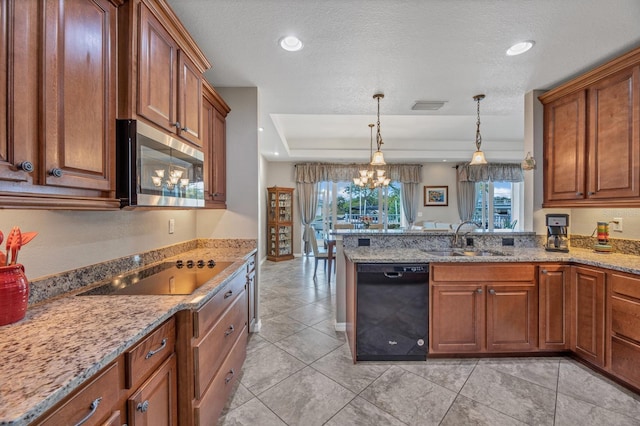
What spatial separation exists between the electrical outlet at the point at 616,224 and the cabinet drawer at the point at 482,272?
38.4 inches

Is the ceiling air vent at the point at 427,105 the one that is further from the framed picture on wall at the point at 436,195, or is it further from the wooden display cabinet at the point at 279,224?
the framed picture on wall at the point at 436,195

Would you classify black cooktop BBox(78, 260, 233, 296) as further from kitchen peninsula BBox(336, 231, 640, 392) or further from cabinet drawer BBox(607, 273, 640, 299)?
cabinet drawer BBox(607, 273, 640, 299)

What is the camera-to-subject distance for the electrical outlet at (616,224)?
237 centimetres

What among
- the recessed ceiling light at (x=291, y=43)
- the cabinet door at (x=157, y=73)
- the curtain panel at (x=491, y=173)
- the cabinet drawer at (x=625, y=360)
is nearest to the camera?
the cabinet door at (x=157, y=73)

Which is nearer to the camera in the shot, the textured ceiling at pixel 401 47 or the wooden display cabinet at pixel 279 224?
the textured ceiling at pixel 401 47

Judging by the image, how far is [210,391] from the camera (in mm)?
1418

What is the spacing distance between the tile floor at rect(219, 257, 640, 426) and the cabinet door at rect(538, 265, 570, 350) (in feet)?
0.69

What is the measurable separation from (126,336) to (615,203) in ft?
11.0

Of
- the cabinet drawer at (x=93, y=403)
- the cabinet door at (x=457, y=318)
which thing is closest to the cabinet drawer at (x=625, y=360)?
the cabinet door at (x=457, y=318)

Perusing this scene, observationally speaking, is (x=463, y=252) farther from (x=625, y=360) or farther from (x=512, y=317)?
(x=625, y=360)

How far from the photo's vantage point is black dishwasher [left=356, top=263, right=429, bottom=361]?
2.16 m

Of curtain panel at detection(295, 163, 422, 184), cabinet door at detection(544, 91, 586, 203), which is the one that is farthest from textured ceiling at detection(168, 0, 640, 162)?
curtain panel at detection(295, 163, 422, 184)

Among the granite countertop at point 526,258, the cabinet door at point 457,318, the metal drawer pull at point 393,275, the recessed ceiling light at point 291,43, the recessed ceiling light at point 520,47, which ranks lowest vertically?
the cabinet door at point 457,318

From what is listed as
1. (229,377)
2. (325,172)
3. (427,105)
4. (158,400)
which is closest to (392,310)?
(229,377)
